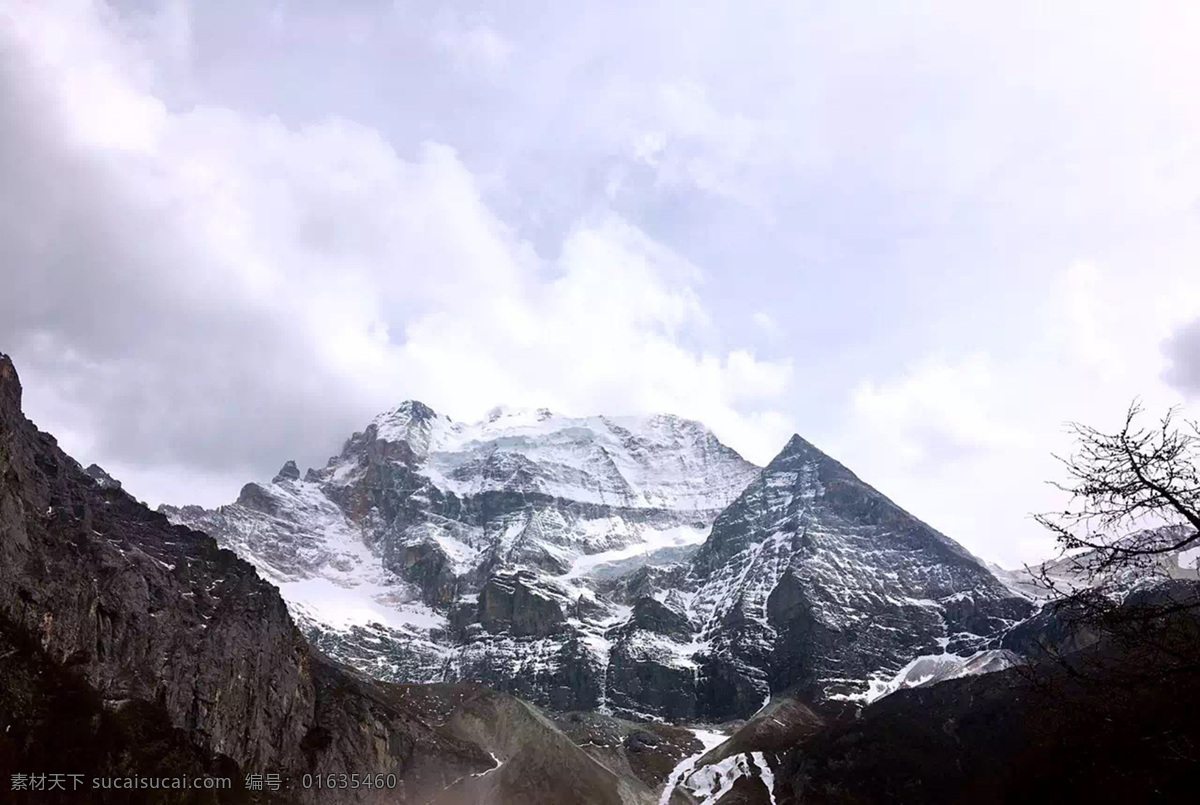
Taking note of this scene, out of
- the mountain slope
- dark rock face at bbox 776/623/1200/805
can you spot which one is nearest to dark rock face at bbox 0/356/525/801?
the mountain slope

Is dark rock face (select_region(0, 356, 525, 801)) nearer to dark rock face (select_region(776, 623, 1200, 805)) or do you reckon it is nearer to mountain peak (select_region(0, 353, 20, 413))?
mountain peak (select_region(0, 353, 20, 413))

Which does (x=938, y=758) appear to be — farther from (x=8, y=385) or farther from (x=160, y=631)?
(x=8, y=385)

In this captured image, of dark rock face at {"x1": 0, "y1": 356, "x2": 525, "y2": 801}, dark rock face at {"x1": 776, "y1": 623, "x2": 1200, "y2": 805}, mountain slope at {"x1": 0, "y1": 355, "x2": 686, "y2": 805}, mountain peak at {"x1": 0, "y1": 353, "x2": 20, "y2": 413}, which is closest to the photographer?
dark rock face at {"x1": 776, "y1": 623, "x2": 1200, "y2": 805}

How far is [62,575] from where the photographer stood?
112375 mm

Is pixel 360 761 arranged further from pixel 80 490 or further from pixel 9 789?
pixel 9 789

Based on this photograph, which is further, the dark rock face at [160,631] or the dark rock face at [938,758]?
the dark rock face at [160,631]

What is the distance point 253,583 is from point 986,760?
137225 mm

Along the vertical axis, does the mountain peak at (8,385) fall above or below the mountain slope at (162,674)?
above

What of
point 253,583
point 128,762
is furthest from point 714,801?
point 128,762

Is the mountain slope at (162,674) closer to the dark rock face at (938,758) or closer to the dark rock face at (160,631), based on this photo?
the dark rock face at (160,631)

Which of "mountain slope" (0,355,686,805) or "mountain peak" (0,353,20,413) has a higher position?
"mountain peak" (0,353,20,413)

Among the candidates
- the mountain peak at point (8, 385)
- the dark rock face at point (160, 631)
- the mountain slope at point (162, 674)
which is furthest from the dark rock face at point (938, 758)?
the mountain peak at point (8, 385)

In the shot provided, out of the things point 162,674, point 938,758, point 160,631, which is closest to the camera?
point 162,674

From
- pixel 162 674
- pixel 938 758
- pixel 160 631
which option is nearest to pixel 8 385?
pixel 160 631
